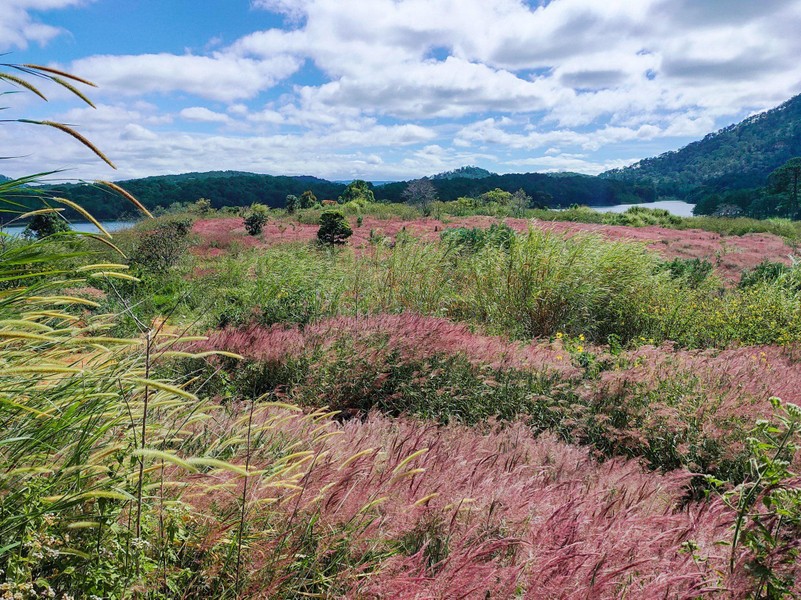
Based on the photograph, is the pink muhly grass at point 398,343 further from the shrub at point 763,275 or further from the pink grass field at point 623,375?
the shrub at point 763,275

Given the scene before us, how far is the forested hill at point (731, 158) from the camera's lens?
8062 centimetres

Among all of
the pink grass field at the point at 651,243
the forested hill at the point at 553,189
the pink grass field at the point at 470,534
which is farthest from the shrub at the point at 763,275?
the forested hill at the point at 553,189

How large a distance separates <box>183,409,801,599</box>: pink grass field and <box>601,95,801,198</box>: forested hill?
81903 millimetres

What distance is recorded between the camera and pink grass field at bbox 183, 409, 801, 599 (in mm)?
1316

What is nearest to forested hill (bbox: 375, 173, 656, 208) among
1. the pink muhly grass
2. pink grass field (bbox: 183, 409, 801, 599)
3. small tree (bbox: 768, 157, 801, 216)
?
small tree (bbox: 768, 157, 801, 216)

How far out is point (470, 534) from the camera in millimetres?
1571

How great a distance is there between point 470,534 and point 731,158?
11916 centimetres

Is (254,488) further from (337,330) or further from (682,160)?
(682,160)

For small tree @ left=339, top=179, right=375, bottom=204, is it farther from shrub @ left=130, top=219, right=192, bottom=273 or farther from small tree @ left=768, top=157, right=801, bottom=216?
shrub @ left=130, top=219, right=192, bottom=273

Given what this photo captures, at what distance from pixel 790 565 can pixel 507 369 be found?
2819mm

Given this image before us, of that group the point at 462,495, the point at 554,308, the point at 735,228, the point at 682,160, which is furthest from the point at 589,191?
the point at 462,495

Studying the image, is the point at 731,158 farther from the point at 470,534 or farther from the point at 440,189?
the point at 470,534

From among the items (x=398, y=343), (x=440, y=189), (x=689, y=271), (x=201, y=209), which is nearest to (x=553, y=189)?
(x=440, y=189)

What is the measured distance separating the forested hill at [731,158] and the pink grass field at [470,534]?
269 ft
